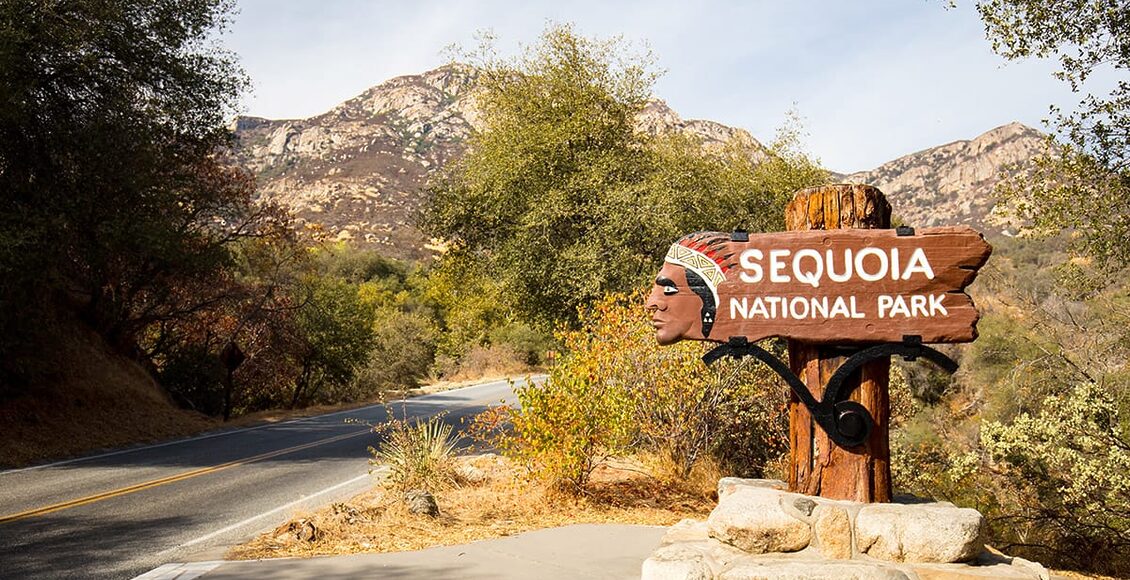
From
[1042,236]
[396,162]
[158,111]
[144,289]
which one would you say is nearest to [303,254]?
[144,289]

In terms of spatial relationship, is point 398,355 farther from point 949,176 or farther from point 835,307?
point 949,176

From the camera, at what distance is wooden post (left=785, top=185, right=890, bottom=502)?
206 inches

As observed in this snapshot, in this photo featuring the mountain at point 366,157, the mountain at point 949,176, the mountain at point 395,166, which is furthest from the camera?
the mountain at point 366,157

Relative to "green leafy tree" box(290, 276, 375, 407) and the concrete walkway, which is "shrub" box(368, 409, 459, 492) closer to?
the concrete walkway

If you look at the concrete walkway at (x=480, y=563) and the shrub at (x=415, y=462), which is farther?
the shrub at (x=415, y=462)

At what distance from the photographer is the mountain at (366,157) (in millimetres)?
98438

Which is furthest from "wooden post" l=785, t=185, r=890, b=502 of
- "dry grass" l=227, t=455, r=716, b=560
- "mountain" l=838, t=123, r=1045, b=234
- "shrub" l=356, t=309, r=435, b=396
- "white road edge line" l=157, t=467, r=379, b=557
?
"mountain" l=838, t=123, r=1045, b=234

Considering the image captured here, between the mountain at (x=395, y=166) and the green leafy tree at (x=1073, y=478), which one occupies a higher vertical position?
the mountain at (x=395, y=166)

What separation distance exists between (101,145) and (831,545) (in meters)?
15.3

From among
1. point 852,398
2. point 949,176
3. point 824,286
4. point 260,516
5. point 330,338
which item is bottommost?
point 260,516

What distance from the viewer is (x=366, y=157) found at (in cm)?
13112

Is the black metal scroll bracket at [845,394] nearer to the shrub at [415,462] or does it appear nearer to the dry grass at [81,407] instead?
the shrub at [415,462]

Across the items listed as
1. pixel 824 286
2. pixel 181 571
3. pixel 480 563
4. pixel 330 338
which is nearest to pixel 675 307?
pixel 824 286

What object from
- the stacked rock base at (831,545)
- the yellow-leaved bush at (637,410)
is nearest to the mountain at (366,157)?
the yellow-leaved bush at (637,410)
